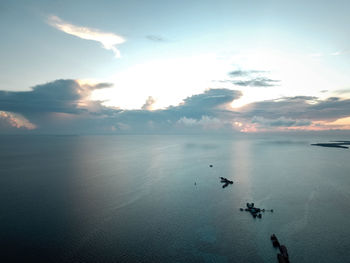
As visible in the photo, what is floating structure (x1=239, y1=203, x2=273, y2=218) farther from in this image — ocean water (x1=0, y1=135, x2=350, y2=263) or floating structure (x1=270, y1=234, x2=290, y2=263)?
floating structure (x1=270, y1=234, x2=290, y2=263)

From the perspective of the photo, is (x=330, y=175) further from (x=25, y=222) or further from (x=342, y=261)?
(x=25, y=222)

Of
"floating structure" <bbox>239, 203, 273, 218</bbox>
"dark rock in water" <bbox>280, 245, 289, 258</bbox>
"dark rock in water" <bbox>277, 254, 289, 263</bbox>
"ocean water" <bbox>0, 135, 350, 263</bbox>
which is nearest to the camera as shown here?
"dark rock in water" <bbox>277, 254, 289, 263</bbox>

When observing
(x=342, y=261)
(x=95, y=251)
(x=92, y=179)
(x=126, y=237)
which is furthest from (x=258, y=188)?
(x=92, y=179)

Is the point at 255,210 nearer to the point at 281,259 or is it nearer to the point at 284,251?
the point at 284,251

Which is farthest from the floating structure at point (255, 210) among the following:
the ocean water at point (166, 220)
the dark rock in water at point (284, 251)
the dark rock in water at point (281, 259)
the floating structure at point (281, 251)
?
the dark rock in water at point (281, 259)

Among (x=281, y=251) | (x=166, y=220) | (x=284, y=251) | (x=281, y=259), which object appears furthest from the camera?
(x=166, y=220)

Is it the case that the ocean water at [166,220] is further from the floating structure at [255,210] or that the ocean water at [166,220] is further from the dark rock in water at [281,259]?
the floating structure at [255,210]

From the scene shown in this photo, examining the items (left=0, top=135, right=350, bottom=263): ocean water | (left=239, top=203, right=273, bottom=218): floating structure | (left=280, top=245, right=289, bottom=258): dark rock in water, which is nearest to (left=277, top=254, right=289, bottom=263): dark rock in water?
(left=0, top=135, right=350, bottom=263): ocean water

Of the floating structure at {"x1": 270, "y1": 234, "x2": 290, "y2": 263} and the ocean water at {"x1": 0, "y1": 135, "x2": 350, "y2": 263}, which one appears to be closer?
the floating structure at {"x1": 270, "y1": 234, "x2": 290, "y2": 263}

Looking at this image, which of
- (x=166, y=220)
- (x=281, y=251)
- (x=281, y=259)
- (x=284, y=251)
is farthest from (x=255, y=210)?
(x=166, y=220)
